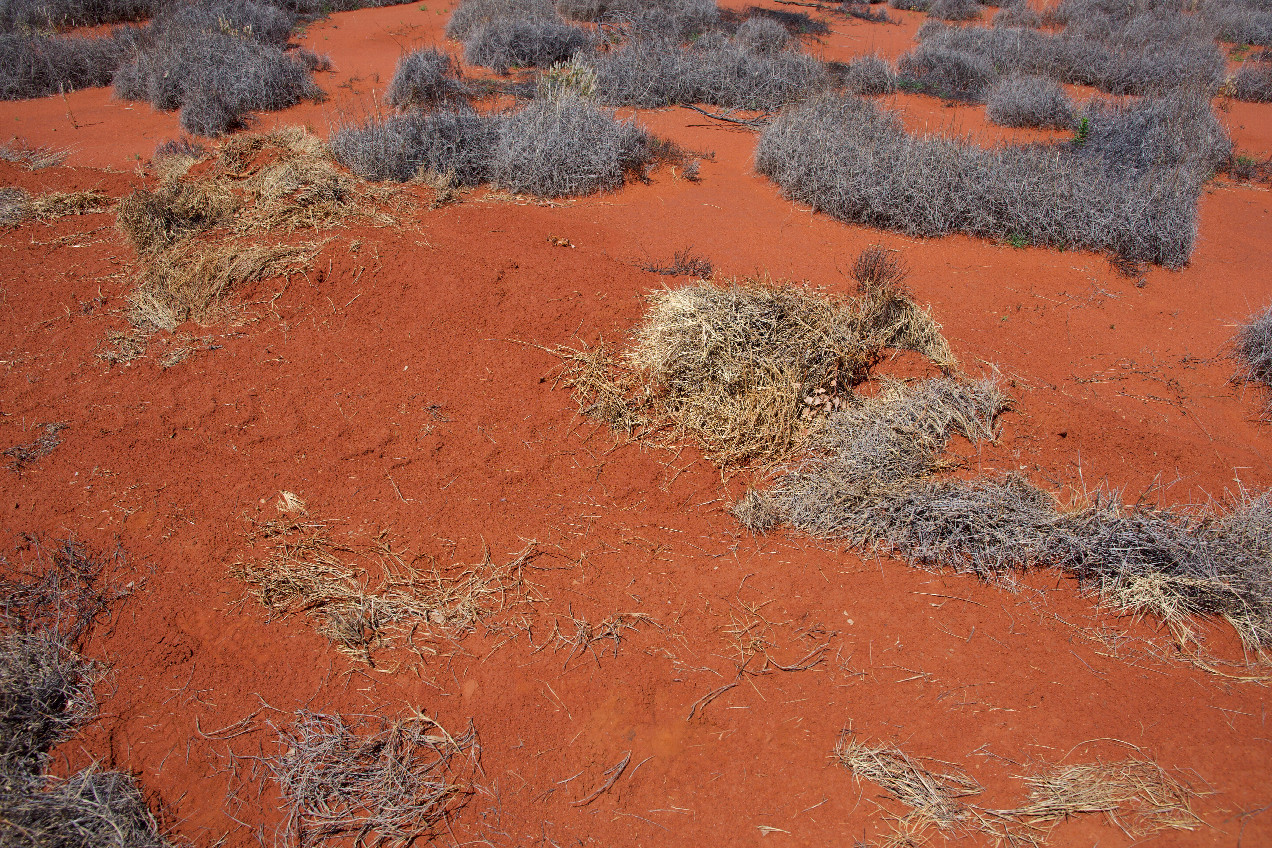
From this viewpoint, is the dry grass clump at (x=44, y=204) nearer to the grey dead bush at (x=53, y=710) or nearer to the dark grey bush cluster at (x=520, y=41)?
the grey dead bush at (x=53, y=710)

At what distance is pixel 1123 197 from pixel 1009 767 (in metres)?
5.76

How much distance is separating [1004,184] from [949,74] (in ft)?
17.1


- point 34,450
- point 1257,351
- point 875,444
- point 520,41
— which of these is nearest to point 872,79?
point 520,41

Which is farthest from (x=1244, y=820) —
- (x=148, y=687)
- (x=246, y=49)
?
(x=246, y=49)

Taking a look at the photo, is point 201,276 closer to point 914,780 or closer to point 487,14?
point 914,780

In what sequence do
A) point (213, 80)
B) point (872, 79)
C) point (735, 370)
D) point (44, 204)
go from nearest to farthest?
1. point (735, 370)
2. point (44, 204)
3. point (213, 80)
4. point (872, 79)

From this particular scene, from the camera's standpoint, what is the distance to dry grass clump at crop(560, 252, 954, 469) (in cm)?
436

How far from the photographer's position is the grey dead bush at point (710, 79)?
380 inches

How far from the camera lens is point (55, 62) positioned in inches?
381

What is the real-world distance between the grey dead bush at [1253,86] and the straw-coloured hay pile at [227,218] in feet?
40.5

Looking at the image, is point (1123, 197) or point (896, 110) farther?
point (896, 110)

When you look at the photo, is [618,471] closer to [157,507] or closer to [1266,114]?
[157,507]

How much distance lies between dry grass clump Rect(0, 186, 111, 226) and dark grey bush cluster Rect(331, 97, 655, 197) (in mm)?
2126

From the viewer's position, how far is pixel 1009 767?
2795 mm
